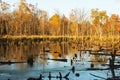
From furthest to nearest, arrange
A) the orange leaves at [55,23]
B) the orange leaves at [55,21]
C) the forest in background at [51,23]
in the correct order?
the orange leaves at [55,21] < the orange leaves at [55,23] < the forest in background at [51,23]

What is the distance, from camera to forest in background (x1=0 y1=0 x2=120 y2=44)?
7994cm

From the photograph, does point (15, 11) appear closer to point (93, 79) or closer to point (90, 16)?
point (90, 16)

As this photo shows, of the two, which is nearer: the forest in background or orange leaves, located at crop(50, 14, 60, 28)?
the forest in background

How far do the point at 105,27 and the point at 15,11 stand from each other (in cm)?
3001

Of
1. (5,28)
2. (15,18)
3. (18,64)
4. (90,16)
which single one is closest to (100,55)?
(18,64)

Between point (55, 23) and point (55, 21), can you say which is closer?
point (55, 23)

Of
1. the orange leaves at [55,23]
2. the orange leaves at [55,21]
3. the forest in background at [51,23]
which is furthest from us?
the orange leaves at [55,21]

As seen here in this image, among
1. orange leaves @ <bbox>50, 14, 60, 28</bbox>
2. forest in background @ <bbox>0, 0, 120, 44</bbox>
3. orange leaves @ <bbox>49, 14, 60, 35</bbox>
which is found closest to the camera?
forest in background @ <bbox>0, 0, 120, 44</bbox>

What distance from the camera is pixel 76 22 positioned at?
94438 millimetres

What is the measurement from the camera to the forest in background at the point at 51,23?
262 feet

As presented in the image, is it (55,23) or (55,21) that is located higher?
(55,21)

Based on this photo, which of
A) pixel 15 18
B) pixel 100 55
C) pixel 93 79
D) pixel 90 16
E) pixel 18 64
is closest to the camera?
pixel 93 79

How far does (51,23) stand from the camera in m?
99.2

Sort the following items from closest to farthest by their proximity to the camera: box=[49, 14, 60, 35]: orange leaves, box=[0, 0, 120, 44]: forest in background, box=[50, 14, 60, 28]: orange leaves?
box=[0, 0, 120, 44]: forest in background → box=[49, 14, 60, 35]: orange leaves → box=[50, 14, 60, 28]: orange leaves
